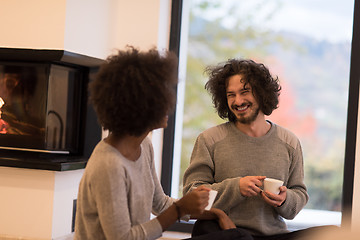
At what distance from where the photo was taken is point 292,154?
7.54 feet

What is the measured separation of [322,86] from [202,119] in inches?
34.4

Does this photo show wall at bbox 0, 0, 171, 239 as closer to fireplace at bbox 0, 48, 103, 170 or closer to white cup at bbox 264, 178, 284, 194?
fireplace at bbox 0, 48, 103, 170

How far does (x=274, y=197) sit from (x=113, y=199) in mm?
795

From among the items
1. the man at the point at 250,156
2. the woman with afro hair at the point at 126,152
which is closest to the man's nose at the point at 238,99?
the man at the point at 250,156

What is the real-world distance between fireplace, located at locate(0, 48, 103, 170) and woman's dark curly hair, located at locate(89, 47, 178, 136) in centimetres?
158

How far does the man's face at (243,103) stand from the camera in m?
2.25


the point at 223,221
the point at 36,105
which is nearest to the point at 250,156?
the point at 223,221

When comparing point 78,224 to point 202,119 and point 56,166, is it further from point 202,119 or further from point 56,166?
point 202,119

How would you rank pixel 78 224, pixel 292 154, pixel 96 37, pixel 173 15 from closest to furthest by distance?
pixel 78 224
pixel 292 154
pixel 96 37
pixel 173 15

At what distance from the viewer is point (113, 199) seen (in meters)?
1.50

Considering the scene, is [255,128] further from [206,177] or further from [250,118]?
[206,177]

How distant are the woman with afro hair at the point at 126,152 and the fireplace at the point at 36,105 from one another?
1544 millimetres

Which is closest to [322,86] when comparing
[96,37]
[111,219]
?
[96,37]

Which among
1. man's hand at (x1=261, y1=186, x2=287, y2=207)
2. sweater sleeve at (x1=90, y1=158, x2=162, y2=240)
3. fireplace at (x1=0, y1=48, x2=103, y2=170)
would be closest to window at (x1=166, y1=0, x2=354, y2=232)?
fireplace at (x1=0, y1=48, x2=103, y2=170)
